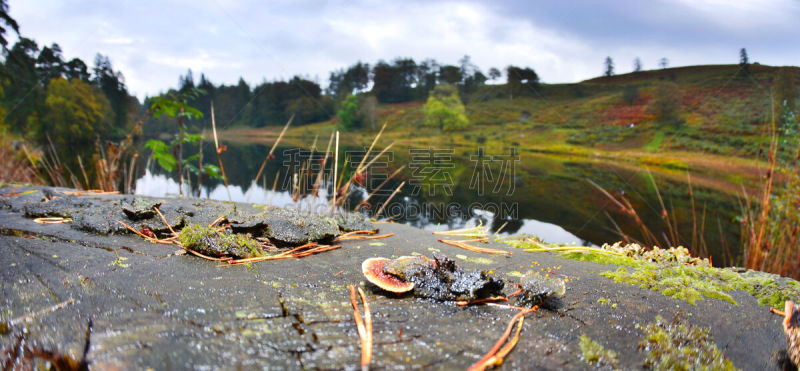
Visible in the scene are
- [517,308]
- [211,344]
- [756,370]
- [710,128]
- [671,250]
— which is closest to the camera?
[211,344]

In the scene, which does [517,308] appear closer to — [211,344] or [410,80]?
[211,344]

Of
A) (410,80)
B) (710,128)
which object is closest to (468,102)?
(410,80)

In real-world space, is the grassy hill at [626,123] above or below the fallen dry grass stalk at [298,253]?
above

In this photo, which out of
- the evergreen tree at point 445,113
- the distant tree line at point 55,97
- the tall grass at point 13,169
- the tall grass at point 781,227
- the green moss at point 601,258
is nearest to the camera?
the green moss at point 601,258

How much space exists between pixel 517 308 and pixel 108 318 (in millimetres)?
1340

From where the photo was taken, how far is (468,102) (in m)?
56.2

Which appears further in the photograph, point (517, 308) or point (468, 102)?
point (468, 102)

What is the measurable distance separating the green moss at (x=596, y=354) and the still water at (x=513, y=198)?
398 cm

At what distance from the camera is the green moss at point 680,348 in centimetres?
98

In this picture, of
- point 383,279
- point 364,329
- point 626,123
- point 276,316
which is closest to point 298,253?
point 383,279

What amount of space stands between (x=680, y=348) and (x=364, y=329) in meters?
1.01

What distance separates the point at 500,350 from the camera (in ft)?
3.18

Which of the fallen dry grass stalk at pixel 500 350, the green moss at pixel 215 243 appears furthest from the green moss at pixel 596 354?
the green moss at pixel 215 243

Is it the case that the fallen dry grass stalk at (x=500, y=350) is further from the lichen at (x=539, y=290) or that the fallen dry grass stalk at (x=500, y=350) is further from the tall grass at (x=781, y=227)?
the tall grass at (x=781, y=227)
